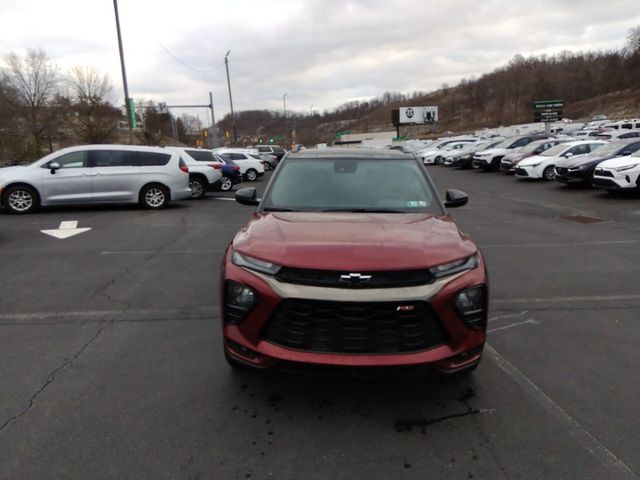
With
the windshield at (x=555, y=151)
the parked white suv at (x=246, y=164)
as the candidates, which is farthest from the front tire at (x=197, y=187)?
the windshield at (x=555, y=151)

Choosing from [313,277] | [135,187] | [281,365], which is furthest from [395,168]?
[135,187]

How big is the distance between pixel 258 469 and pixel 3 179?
12.7 m

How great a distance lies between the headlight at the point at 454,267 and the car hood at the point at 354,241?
31 millimetres

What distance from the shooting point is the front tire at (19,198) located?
12094 mm

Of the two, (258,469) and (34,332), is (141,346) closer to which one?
(34,332)

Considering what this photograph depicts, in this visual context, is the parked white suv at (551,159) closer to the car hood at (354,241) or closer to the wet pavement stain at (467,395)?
the car hood at (354,241)

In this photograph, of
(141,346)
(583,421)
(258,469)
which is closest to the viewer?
(258,469)

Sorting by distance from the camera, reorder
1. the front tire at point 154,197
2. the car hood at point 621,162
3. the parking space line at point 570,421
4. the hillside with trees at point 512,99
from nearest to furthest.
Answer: the parking space line at point 570,421, the front tire at point 154,197, the car hood at point 621,162, the hillside with trees at point 512,99

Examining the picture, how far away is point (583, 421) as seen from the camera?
3.02 metres

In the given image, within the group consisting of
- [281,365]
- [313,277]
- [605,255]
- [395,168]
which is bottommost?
[605,255]

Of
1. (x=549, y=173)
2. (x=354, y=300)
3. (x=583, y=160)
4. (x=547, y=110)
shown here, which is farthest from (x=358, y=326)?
(x=547, y=110)

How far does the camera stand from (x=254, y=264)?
9.85 feet

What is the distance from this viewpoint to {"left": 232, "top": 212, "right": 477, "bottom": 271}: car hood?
2.85 m

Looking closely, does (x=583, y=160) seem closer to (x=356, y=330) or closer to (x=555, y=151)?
(x=555, y=151)
